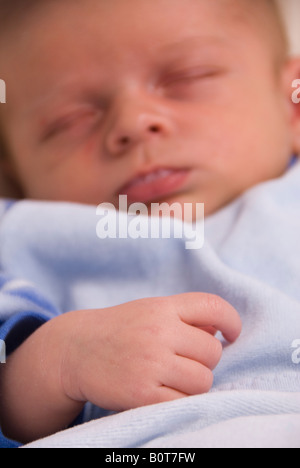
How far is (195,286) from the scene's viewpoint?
2.16 feet

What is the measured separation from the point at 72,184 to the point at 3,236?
20 centimetres

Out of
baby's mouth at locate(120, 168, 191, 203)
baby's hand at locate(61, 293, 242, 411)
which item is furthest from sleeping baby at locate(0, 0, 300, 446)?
baby's hand at locate(61, 293, 242, 411)

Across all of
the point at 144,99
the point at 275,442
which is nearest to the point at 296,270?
the point at 275,442

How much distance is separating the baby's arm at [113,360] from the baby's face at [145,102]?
32 centimetres

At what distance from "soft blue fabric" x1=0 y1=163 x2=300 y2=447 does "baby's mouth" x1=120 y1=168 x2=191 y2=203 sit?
8cm

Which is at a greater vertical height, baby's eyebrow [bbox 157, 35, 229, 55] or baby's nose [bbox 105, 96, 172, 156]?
baby's eyebrow [bbox 157, 35, 229, 55]

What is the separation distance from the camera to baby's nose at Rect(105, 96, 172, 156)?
80 centimetres

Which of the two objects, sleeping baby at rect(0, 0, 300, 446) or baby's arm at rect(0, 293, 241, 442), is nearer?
baby's arm at rect(0, 293, 241, 442)

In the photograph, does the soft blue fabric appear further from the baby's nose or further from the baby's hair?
the baby's hair

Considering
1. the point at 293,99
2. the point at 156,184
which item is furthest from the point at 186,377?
the point at 293,99

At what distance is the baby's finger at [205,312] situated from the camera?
50 cm

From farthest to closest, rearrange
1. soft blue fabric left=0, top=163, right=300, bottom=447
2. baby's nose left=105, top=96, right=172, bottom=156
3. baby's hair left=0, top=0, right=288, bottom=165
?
baby's hair left=0, top=0, right=288, bottom=165
baby's nose left=105, top=96, right=172, bottom=156
soft blue fabric left=0, top=163, right=300, bottom=447

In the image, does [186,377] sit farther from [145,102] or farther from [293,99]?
[293,99]

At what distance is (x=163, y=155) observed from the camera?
0.80 metres
